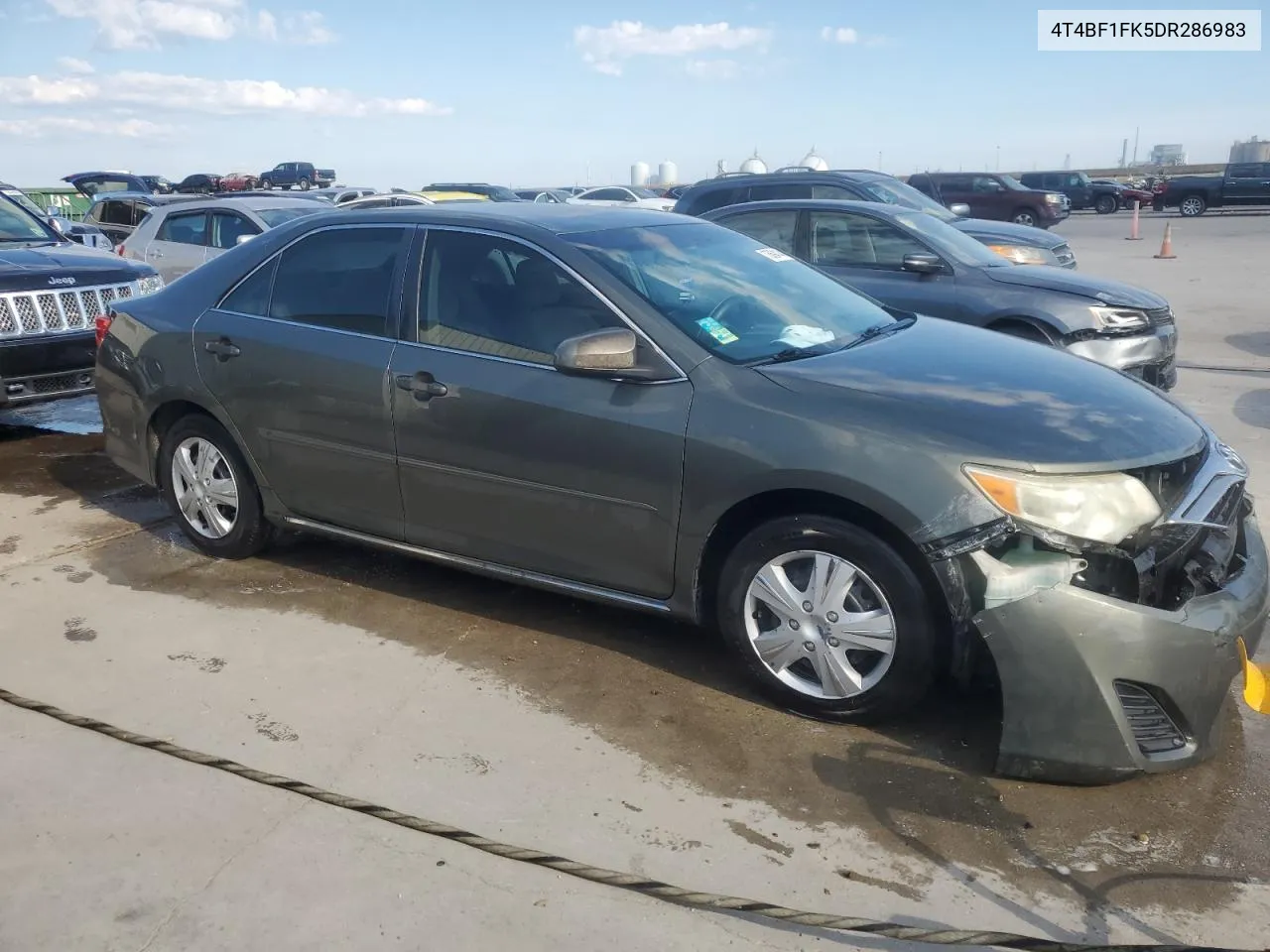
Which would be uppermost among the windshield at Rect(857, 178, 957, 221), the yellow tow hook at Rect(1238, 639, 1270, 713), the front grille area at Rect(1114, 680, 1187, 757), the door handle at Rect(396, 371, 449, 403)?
the windshield at Rect(857, 178, 957, 221)

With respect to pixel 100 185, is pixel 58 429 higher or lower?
lower

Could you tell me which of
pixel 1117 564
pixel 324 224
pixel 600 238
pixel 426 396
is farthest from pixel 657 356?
pixel 324 224

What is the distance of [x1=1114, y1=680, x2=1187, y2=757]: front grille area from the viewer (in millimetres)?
3127

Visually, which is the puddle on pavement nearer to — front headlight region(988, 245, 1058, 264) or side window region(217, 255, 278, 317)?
side window region(217, 255, 278, 317)

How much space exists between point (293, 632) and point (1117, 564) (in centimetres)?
301

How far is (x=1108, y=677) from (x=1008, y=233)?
387 inches

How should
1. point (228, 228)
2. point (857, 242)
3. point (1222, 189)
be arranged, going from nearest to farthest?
point (857, 242), point (228, 228), point (1222, 189)

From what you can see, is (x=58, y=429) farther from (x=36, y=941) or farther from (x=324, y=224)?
(x=36, y=941)

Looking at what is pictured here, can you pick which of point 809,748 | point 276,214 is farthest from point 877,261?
point 276,214

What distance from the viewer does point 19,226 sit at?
860 cm

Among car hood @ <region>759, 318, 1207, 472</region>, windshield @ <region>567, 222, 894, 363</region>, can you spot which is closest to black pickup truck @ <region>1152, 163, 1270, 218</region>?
windshield @ <region>567, 222, 894, 363</region>

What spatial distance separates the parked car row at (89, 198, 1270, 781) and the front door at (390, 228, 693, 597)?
11 mm

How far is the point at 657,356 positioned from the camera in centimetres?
380

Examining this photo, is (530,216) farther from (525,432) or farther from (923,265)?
(923,265)
